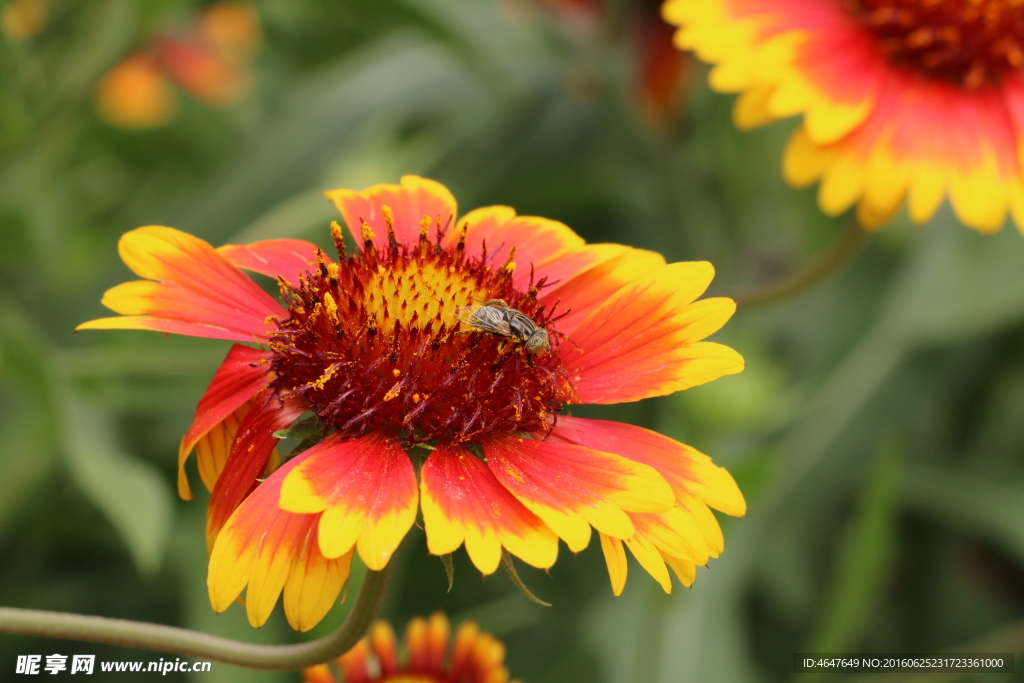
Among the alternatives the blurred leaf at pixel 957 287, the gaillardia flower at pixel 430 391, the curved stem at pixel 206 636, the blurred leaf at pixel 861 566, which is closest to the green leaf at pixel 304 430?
the gaillardia flower at pixel 430 391

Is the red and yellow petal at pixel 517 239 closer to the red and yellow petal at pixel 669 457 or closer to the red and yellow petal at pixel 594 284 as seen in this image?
the red and yellow petal at pixel 594 284

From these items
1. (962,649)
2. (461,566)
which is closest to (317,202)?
(461,566)

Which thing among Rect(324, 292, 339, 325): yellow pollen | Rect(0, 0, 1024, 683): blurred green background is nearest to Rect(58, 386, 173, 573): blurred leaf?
Rect(0, 0, 1024, 683): blurred green background

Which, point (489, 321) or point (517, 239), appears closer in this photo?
point (489, 321)

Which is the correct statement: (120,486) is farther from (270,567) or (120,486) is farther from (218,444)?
(270,567)

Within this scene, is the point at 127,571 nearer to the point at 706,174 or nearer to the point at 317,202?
the point at 317,202

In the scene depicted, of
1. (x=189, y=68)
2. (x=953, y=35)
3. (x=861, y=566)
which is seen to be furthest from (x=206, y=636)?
(x=189, y=68)

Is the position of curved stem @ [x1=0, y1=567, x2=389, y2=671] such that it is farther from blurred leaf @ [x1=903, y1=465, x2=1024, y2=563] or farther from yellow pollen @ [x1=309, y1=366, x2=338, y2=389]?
blurred leaf @ [x1=903, y1=465, x2=1024, y2=563]
